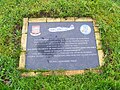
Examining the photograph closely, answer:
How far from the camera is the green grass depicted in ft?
13.3

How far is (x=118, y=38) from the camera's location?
15.4ft

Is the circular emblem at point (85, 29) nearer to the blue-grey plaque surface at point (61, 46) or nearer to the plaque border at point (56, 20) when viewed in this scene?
the blue-grey plaque surface at point (61, 46)

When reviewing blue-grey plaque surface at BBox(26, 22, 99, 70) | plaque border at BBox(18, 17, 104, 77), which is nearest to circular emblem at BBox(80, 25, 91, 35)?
blue-grey plaque surface at BBox(26, 22, 99, 70)

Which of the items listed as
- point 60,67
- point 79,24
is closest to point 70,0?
point 79,24

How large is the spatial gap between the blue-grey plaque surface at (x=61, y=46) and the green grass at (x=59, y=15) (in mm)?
169

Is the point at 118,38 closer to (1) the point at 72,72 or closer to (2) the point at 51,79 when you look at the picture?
(1) the point at 72,72

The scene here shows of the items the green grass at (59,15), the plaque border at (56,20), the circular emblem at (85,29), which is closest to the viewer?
the green grass at (59,15)

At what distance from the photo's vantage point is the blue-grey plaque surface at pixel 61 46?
4.26 metres

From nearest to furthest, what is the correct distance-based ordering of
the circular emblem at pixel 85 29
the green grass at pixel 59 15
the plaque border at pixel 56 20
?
the green grass at pixel 59 15
the plaque border at pixel 56 20
the circular emblem at pixel 85 29

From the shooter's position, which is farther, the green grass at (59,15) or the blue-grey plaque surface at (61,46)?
the blue-grey plaque surface at (61,46)

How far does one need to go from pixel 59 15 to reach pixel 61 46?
64 centimetres

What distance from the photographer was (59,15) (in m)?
4.80

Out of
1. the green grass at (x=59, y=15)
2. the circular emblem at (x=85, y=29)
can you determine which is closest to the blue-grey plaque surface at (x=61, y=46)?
the circular emblem at (x=85, y=29)

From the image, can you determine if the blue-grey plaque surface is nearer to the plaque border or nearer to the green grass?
the plaque border
